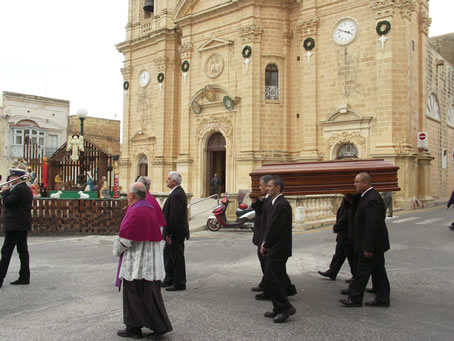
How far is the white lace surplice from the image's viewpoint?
4.46m

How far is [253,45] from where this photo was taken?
22.7 meters

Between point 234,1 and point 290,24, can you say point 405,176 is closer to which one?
point 290,24

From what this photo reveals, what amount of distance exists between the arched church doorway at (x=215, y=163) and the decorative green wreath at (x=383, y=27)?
1027 cm

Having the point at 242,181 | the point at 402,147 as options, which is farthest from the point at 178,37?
A: the point at 402,147

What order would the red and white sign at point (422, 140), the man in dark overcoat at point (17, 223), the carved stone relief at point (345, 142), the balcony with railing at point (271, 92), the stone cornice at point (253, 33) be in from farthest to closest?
the balcony with railing at point (271, 92), the stone cornice at point (253, 33), the red and white sign at point (422, 140), the carved stone relief at point (345, 142), the man in dark overcoat at point (17, 223)

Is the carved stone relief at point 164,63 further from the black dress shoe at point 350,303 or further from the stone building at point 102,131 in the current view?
the black dress shoe at point 350,303

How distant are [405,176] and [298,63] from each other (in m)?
8.42

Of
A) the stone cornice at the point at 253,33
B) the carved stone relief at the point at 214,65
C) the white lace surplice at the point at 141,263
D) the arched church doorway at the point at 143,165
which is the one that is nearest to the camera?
the white lace surplice at the point at 141,263

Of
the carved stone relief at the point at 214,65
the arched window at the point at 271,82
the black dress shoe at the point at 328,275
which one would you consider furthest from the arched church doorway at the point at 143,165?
the black dress shoe at the point at 328,275

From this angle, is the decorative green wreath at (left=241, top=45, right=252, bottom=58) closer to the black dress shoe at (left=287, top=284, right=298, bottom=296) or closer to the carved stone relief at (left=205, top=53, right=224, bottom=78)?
the carved stone relief at (left=205, top=53, right=224, bottom=78)

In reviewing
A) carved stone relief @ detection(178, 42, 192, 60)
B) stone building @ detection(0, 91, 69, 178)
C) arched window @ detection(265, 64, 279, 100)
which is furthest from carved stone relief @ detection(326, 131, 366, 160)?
stone building @ detection(0, 91, 69, 178)

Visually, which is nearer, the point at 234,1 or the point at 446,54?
the point at 234,1

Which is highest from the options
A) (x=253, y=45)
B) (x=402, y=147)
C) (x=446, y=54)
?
(x=446, y=54)

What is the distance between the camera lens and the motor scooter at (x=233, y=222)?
522 inches
